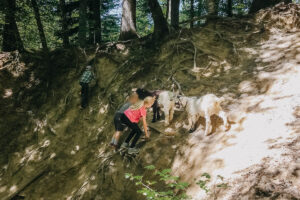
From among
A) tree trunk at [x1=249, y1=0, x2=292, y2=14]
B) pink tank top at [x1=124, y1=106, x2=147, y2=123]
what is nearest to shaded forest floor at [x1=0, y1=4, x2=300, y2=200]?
pink tank top at [x1=124, y1=106, x2=147, y2=123]

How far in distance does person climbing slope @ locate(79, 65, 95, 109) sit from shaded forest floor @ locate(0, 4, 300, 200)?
0.88ft

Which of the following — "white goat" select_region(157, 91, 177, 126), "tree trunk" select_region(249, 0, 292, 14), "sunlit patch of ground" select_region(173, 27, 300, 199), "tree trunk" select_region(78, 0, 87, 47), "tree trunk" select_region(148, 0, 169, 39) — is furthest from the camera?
"tree trunk" select_region(78, 0, 87, 47)

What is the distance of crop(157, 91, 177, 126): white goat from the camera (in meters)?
4.73

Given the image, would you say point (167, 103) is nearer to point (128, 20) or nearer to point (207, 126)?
point (207, 126)

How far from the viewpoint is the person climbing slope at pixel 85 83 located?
265 inches

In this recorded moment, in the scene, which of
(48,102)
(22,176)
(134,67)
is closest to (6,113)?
(48,102)

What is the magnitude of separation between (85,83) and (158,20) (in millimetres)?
3339

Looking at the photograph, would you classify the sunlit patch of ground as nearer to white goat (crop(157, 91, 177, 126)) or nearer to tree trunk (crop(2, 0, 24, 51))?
white goat (crop(157, 91, 177, 126))

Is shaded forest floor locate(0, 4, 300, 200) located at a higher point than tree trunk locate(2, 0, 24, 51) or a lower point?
lower

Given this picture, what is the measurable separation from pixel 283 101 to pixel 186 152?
1.96m

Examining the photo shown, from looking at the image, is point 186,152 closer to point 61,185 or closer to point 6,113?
point 61,185

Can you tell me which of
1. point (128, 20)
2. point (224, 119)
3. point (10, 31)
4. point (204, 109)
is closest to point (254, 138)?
point (224, 119)

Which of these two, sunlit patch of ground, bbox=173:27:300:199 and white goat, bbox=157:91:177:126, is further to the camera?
white goat, bbox=157:91:177:126

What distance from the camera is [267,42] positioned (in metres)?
6.33
